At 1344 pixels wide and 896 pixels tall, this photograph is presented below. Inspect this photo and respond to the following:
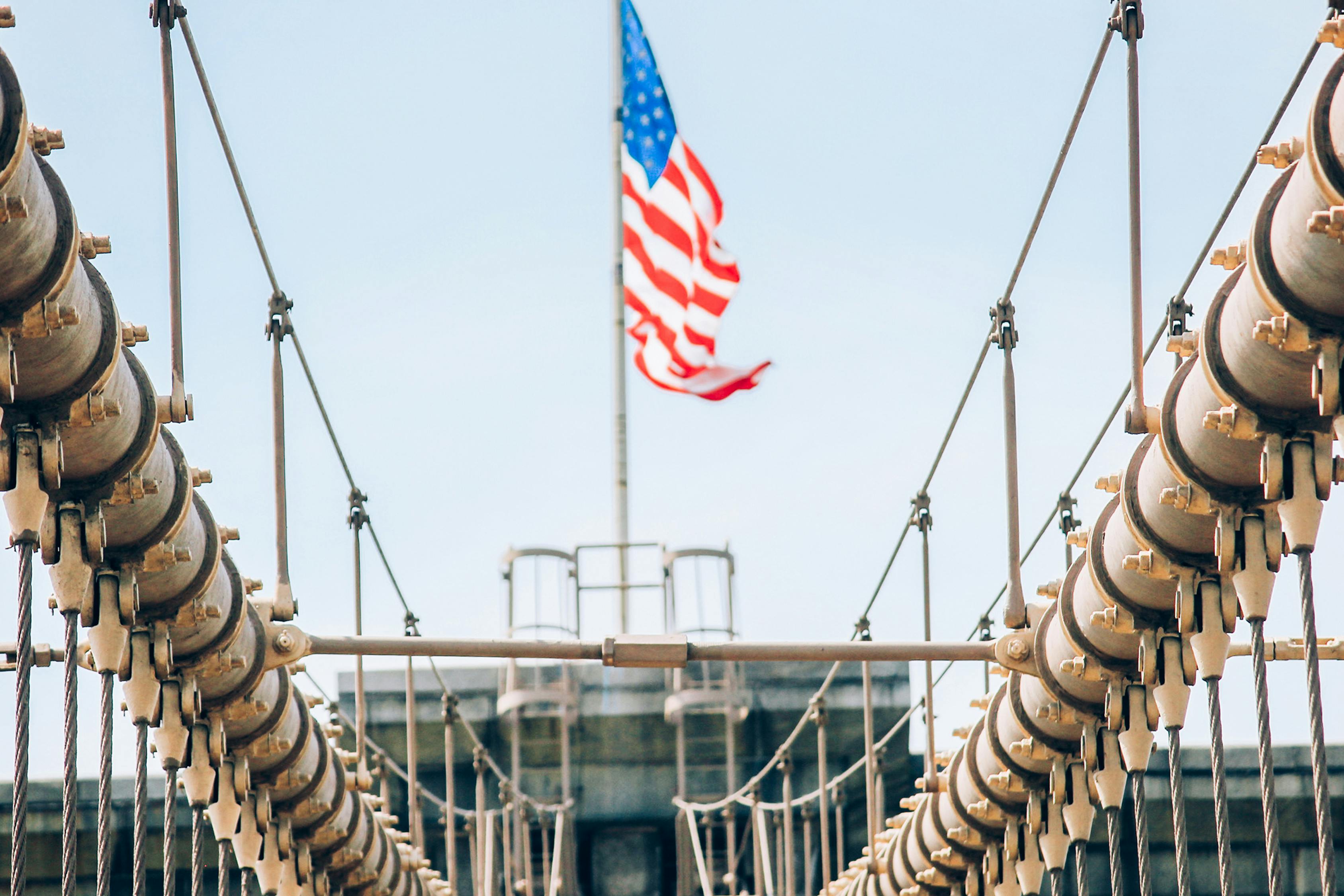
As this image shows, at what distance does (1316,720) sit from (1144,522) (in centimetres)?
138

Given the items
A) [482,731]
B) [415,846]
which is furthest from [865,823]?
[415,846]

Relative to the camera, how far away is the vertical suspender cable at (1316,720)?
8.31 metres

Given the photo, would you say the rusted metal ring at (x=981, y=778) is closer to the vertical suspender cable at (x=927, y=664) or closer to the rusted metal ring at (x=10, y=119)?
the vertical suspender cable at (x=927, y=664)

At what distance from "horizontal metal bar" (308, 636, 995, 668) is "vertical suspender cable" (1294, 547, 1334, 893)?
369cm

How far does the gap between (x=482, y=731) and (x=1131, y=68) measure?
1626cm

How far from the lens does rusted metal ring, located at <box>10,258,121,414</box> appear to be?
29.1ft

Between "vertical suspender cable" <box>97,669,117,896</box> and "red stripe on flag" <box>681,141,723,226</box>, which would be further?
"red stripe on flag" <box>681,141,723,226</box>

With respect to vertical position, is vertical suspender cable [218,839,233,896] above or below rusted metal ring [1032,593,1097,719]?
below

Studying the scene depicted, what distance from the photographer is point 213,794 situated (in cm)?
1233

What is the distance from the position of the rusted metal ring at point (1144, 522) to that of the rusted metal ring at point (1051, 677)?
202 cm

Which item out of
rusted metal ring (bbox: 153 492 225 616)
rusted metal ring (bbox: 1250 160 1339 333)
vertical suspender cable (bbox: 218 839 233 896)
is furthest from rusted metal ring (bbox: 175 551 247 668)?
rusted metal ring (bbox: 1250 160 1339 333)

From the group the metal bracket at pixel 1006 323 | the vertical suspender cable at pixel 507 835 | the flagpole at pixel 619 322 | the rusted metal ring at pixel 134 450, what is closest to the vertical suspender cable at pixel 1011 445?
the metal bracket at pixel 1006 323

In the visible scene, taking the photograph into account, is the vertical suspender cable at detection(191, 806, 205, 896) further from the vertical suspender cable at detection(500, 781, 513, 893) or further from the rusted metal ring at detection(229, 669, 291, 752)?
the vertical suspender cable at detection(500, 781, 513, 893)

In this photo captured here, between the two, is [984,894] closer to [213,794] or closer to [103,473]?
[213,794]
